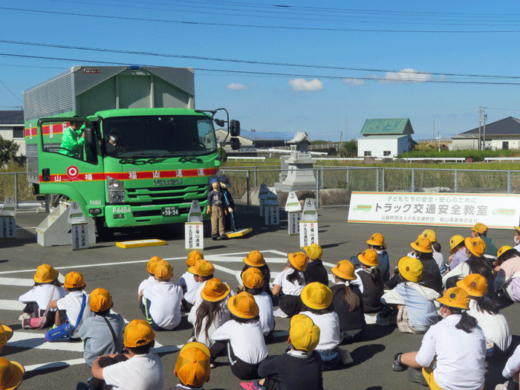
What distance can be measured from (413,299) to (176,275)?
16.9 ft

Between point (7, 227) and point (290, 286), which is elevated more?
point (7, 227)

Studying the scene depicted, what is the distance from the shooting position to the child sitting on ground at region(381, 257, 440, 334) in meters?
6.88

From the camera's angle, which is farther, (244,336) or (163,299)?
(163,299)

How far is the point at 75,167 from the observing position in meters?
13.5

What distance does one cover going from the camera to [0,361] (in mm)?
3859

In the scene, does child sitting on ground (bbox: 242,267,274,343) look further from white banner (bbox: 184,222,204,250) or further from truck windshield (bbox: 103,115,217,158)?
truck windshield (bbox: 103,115,217,158)

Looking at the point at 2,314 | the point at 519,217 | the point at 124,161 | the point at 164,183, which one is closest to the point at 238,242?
the point at 164,183

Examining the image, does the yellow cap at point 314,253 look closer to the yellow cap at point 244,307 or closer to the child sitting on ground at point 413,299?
the child sitting on ground at point 413,299

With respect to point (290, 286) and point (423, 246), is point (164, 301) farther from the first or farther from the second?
point (423, 246)

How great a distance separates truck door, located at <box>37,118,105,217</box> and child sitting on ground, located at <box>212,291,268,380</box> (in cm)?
885

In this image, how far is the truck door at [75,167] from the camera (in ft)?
44.2

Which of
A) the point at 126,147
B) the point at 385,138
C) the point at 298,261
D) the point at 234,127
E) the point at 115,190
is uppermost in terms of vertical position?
the point at 385,138

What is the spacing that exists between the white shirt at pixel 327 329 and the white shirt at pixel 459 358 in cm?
121

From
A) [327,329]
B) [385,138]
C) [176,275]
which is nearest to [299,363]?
[327,329]
